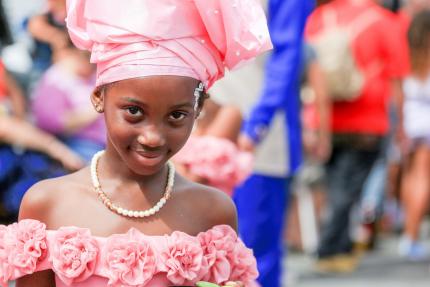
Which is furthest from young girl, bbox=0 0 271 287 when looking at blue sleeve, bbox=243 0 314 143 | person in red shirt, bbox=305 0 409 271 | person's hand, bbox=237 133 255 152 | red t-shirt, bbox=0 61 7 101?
person in red shirt, bbox=305 0 409 271

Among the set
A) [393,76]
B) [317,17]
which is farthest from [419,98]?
[317,17]

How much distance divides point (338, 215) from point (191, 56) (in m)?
6.65

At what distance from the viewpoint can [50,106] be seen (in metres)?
7.49

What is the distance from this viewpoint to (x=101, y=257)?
3.24 meters

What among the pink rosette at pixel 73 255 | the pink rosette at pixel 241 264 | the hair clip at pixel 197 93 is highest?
the hair clip at pixel 197 93

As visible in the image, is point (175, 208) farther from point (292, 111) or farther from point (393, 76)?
point (393, 76)

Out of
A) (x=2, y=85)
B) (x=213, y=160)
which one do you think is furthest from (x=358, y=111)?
(x=213, y=160)

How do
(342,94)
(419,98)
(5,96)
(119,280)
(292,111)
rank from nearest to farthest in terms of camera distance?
(119,280) → (292,111) → (5,96) → (342,94) → (419,98)

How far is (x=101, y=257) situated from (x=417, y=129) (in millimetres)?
7205

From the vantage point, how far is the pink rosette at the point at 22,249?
3219 mm

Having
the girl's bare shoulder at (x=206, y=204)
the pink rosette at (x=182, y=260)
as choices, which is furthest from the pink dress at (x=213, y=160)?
the pink rosette at (x=182, y=260)

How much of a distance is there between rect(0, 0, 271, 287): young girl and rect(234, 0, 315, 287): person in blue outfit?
2.51 m

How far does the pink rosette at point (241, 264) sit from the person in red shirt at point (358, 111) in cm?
623

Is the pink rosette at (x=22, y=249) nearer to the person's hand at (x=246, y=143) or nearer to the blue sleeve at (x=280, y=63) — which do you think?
the person's hand at (x=246, y=143)
